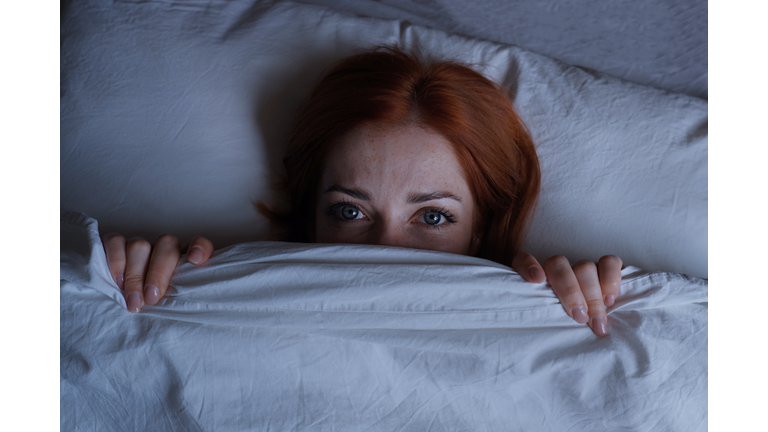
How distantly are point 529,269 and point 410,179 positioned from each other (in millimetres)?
287

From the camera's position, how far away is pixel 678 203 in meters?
1.11

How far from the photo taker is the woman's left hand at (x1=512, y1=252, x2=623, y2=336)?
760 millimetres

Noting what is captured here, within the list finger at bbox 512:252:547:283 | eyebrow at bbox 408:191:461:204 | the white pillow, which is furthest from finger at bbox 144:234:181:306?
finger at bbox 512:252:547:283

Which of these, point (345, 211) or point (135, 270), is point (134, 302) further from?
point (345, 211)

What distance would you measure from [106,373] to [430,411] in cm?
51

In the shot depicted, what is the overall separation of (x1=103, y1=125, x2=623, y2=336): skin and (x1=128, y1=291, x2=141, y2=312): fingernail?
40 millimetres

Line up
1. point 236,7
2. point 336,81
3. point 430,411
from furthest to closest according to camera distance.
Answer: point 236,7, point 336,81, point 430,411

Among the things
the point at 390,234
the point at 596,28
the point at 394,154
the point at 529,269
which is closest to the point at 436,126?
the point at 394,154

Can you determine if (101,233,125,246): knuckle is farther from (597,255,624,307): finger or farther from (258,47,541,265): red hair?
(597,255,624,307): finger

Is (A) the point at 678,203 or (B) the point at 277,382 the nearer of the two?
(B) the point at 277,382

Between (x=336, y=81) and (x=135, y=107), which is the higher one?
(x=336, y=81)

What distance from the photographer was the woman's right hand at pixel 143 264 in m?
0.76

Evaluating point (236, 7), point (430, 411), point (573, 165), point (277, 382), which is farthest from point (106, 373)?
point (573, 165)

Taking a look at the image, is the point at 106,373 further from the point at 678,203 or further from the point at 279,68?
the point at 678,203
